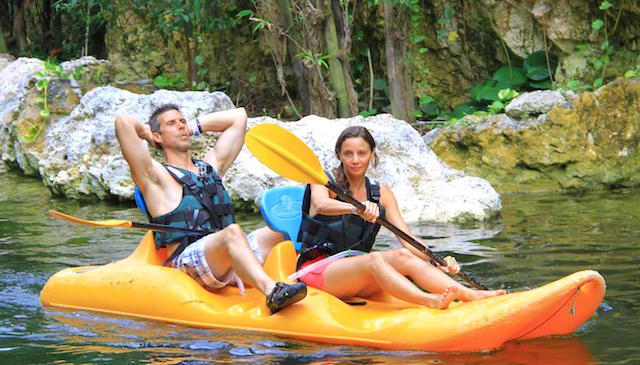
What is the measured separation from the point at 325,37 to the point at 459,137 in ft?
5.18

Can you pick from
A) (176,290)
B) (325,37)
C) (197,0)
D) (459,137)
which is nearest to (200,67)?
(197,0)

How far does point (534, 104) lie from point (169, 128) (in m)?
4.36

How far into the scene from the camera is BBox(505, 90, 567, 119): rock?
7.55m

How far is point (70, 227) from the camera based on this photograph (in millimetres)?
6242

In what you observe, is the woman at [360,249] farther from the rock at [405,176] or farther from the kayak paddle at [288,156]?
the rock at [405,176]

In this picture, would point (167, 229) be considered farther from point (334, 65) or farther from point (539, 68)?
point (539, 68)

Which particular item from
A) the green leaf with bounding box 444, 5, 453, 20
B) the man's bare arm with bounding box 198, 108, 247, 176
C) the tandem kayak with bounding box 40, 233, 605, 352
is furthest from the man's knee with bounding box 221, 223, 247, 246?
the green leaf with bounding box 444, 5, 453, 20

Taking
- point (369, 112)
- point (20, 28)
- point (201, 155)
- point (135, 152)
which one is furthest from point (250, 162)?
point (20, 28)

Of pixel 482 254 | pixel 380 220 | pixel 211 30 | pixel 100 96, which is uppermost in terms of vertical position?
pixel 211 30

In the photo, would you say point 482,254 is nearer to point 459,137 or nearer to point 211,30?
point 459,137

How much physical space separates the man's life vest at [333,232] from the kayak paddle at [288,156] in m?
0.11

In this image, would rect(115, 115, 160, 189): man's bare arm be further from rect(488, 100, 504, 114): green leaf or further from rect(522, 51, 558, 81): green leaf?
rect(522, 51, 558, 81): green leaf

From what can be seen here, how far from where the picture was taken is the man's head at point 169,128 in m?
3.99

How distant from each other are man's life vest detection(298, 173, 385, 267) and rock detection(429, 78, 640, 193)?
12.7ft
